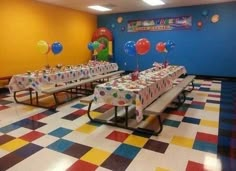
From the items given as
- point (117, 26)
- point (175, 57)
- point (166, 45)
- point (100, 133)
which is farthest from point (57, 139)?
point (117, 26)

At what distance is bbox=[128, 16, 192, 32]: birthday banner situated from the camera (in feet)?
23.8

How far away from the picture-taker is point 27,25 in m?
5.98

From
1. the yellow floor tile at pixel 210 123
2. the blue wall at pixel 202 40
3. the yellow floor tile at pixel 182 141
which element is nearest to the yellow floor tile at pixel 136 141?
the yellow floor tile at pixel 182 141

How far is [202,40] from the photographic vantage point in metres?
7.12

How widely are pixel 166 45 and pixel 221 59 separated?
2799 mm

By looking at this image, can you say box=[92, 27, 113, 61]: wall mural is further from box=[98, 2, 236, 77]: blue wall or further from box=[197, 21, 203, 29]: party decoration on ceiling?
box=[197, 21, 203, 29]: party decoration on ceiling

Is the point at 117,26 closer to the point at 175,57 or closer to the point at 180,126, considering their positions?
the point at 175,57

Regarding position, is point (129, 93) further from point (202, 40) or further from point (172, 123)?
point (202, 40)

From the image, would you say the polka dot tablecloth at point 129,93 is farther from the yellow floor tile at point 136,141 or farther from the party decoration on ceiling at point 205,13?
the party decoration on ceiling at point 205,13

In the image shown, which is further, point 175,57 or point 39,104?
point 175,57

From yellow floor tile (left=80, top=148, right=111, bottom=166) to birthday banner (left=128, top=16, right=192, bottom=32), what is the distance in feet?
20.1

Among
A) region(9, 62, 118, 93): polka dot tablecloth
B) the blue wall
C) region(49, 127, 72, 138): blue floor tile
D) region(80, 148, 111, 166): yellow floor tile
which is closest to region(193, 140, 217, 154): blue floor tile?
region(80, 148, 111, 166): yellow floor tile

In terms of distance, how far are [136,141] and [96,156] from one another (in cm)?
62

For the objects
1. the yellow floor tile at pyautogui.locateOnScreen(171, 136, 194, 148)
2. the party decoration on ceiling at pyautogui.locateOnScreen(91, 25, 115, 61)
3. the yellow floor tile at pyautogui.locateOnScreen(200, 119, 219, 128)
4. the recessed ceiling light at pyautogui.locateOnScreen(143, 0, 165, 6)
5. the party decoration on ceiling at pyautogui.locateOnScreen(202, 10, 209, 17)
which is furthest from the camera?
the party decoration on ceiling at pyautogui.locateOnScreen(91, 25, 115, 61)
